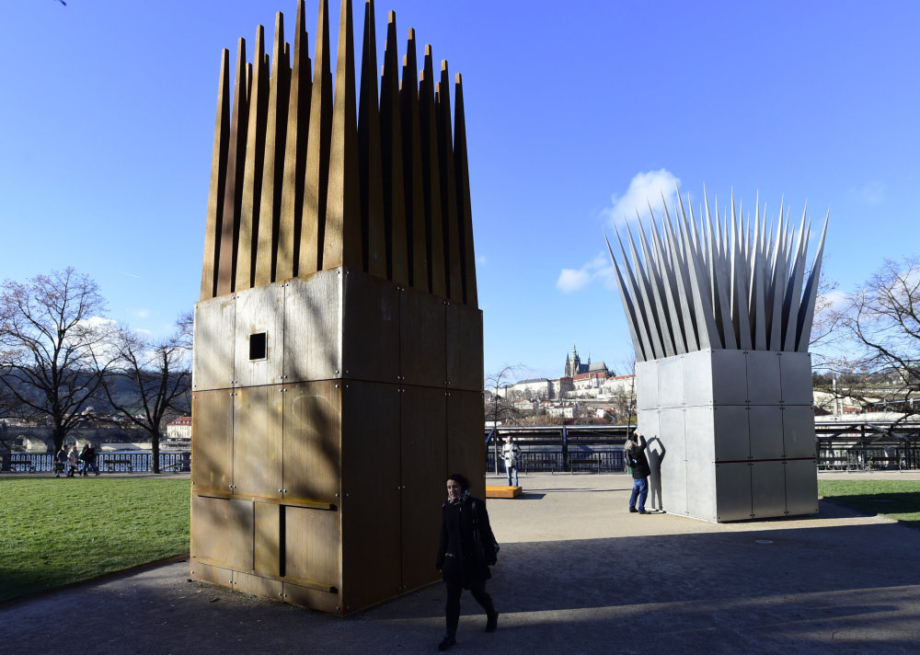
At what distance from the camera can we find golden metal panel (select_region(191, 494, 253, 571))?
8.04 metres

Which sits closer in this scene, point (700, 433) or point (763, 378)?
point (700, 433)

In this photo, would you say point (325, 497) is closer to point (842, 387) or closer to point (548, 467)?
point (548, 467)

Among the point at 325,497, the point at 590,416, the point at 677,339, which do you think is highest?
the point at 677,339

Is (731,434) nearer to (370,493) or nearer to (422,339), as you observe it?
(422,339)

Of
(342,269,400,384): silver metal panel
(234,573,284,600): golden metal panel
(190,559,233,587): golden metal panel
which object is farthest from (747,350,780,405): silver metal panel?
(190,559,233,587): golden metal panel

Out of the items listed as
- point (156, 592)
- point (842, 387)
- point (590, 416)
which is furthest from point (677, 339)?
point (590, 416)

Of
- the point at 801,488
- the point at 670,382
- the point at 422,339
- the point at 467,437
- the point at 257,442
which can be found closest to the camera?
the point at 257,442

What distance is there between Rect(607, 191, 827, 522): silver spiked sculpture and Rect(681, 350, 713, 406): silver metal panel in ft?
0.07

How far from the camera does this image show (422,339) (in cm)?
862

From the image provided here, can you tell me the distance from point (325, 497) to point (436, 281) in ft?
11.4

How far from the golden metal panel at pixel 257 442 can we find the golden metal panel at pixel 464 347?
2496mm

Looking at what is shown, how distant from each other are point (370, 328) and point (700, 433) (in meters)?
8.53

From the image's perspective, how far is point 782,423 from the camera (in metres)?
13.7

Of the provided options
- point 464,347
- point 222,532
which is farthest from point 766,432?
point 222,532
